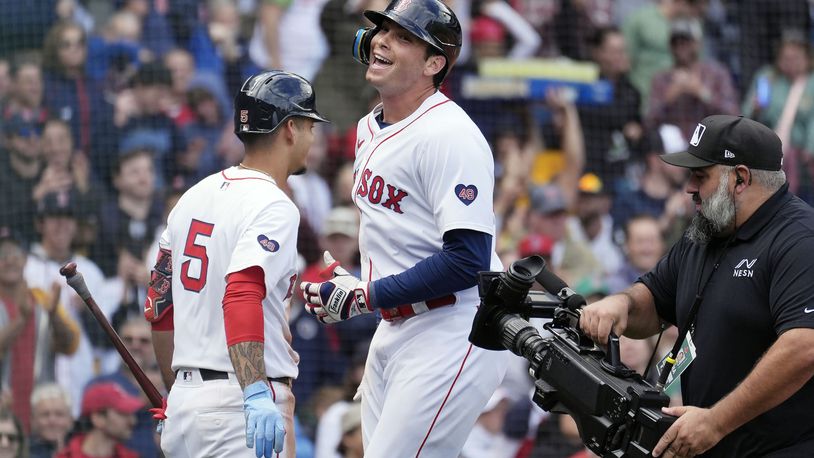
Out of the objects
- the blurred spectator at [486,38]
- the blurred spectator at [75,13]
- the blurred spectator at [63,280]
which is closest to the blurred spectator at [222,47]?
the blurred spectator at [75,13]

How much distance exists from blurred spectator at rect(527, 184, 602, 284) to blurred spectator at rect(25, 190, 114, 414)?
3.03 meters

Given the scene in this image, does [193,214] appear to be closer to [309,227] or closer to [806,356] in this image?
[806,356]

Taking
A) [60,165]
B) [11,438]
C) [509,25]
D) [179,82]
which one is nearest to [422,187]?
[11,438]

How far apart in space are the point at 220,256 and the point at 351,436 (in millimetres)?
3424

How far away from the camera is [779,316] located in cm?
394

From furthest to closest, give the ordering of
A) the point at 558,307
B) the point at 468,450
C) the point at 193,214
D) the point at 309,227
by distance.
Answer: the point at 309,227 < the point at 468,450 < the point at 193,214 < the point at 558,307

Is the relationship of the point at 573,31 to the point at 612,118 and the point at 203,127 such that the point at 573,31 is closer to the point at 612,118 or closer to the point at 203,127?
the point at 612,118

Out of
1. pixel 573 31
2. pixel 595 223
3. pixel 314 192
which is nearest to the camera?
pixel 314 192

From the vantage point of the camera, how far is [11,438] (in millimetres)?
7648

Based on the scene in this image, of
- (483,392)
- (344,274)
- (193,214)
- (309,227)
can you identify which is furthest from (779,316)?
(309,227)

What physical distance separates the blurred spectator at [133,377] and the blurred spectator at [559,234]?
9.27ft

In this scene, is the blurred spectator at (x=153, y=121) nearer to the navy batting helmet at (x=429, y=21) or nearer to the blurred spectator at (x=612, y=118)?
the blurred spectator at (x=612, y=118)

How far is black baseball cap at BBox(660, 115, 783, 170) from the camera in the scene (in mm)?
4227

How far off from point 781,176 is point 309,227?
5.27 metres
